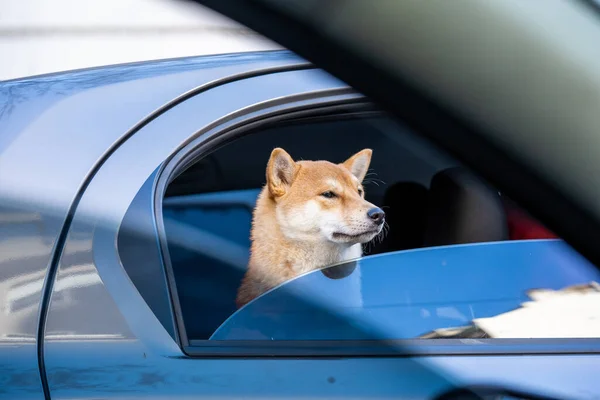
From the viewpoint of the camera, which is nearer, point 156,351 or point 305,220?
point 156,351

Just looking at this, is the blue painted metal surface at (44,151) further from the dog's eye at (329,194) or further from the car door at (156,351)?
the dog's eye at (329,194)

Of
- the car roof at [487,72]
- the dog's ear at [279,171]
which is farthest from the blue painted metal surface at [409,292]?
the car roof at [487,72]

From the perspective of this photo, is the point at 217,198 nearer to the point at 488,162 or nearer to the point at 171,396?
the point at 171,396

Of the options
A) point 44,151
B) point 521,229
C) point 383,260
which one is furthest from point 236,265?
point 521,229

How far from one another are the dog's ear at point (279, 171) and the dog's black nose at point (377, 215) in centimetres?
20

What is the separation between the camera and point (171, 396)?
1.41m

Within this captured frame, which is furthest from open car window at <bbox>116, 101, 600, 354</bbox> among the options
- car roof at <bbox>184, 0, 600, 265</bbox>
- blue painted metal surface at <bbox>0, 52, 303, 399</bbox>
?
car roof at <bbox>184, 0, 600, 265</bbox>

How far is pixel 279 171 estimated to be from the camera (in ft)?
5.43

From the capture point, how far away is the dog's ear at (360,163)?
164 cm

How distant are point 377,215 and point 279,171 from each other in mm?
244

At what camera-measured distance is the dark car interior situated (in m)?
1.55

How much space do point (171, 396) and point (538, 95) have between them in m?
1.05

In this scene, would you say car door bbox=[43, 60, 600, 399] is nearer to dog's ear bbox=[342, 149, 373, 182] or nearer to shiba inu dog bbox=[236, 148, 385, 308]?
shiba inu dog bbox=[236, 148, 385, 308]

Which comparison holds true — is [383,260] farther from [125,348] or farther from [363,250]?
[125,348]
